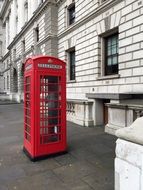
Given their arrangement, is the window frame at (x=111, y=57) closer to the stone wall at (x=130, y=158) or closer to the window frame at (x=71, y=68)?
the window frame at (x=71, y=68)

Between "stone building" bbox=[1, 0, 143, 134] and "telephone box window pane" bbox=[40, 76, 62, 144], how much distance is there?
112 inches

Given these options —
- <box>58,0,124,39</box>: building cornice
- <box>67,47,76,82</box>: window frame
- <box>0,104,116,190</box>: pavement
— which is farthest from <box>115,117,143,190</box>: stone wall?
<box>67,47,76,82</box>: window frame

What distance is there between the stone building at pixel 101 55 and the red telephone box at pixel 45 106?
2.82 metres

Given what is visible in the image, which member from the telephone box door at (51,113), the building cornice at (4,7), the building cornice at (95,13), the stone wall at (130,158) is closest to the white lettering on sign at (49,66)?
the telephone box door at (51,113)

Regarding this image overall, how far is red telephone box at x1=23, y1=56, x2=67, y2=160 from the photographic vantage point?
193 inches

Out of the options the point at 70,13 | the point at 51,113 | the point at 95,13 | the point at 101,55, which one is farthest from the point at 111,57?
the point at 51,113

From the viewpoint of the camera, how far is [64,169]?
4441 mm

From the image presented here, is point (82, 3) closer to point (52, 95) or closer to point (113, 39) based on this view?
point (113, 39)

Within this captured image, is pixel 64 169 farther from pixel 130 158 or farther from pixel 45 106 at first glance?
pixel 130 158

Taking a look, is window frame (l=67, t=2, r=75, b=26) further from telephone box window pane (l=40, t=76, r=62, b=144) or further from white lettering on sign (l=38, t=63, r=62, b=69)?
telephone box window pane (l=40, t=76, r=62, b=144)

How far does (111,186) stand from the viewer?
3648 millimetres

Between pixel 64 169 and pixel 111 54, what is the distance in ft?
25.4

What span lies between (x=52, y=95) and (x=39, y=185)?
2225 mm

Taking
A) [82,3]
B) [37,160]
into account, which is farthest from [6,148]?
[82,3]
